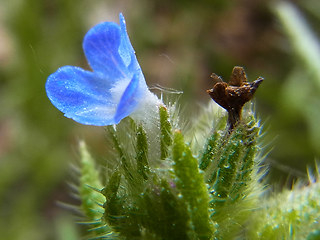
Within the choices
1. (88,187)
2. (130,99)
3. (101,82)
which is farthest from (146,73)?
(130,99)

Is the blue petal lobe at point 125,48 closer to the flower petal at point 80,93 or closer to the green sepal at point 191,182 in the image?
the flower petal at point 80,93

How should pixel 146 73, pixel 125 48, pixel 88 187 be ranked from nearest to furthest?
pixel 125 48 → pixel 88 187 → pixel 146 73

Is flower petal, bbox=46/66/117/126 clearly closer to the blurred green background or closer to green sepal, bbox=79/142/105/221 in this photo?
green sepal, bbox=79/142/105/221

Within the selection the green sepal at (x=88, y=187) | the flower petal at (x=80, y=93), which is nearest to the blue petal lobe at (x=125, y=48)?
the flower petal at (x=80, y=93)

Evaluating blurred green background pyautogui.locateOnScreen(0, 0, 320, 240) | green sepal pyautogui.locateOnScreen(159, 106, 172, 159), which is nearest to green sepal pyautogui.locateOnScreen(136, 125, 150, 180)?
green sepal pyautogui.locateOnScreen(159, 106, 172, 159)

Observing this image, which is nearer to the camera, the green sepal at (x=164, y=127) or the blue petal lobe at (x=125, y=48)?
the blue petal lobe at (x=125, y=48)

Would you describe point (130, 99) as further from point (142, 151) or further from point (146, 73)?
point (146, 73)

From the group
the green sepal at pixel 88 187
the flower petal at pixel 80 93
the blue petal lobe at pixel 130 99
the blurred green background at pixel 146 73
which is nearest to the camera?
the blue petal lobe at pixel 130 99
